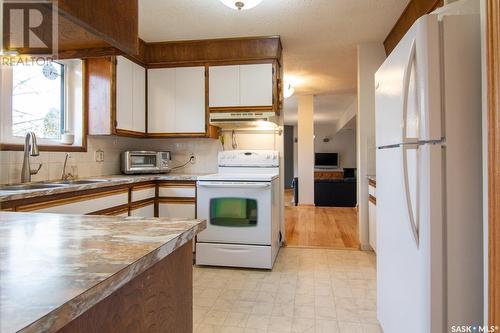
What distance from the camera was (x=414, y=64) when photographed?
1206 millimetres

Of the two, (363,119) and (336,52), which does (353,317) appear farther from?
(336,52)

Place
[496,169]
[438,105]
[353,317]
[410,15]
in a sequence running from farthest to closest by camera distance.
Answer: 1. [410,15]
2. [353,317]
3. [438,105]
4. [496,169]

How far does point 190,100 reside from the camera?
133 inches

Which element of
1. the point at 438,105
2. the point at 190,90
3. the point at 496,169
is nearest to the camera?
the point at 496,169

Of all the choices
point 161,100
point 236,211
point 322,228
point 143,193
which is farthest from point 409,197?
point 322,228

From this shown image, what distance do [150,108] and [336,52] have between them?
2338 mm

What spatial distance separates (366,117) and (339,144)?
29.9 ft

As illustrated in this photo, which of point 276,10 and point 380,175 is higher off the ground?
point 276,10

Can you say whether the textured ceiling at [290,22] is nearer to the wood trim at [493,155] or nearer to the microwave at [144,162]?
the microwave at [144,162]

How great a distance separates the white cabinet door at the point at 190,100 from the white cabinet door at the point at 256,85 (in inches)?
18.2

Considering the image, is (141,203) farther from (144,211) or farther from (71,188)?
(71,188)

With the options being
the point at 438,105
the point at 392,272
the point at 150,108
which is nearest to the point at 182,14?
the point at 150,108

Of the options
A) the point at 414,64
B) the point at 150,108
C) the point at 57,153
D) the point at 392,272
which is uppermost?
the point at 150,108

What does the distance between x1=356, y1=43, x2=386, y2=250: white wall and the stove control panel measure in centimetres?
99
